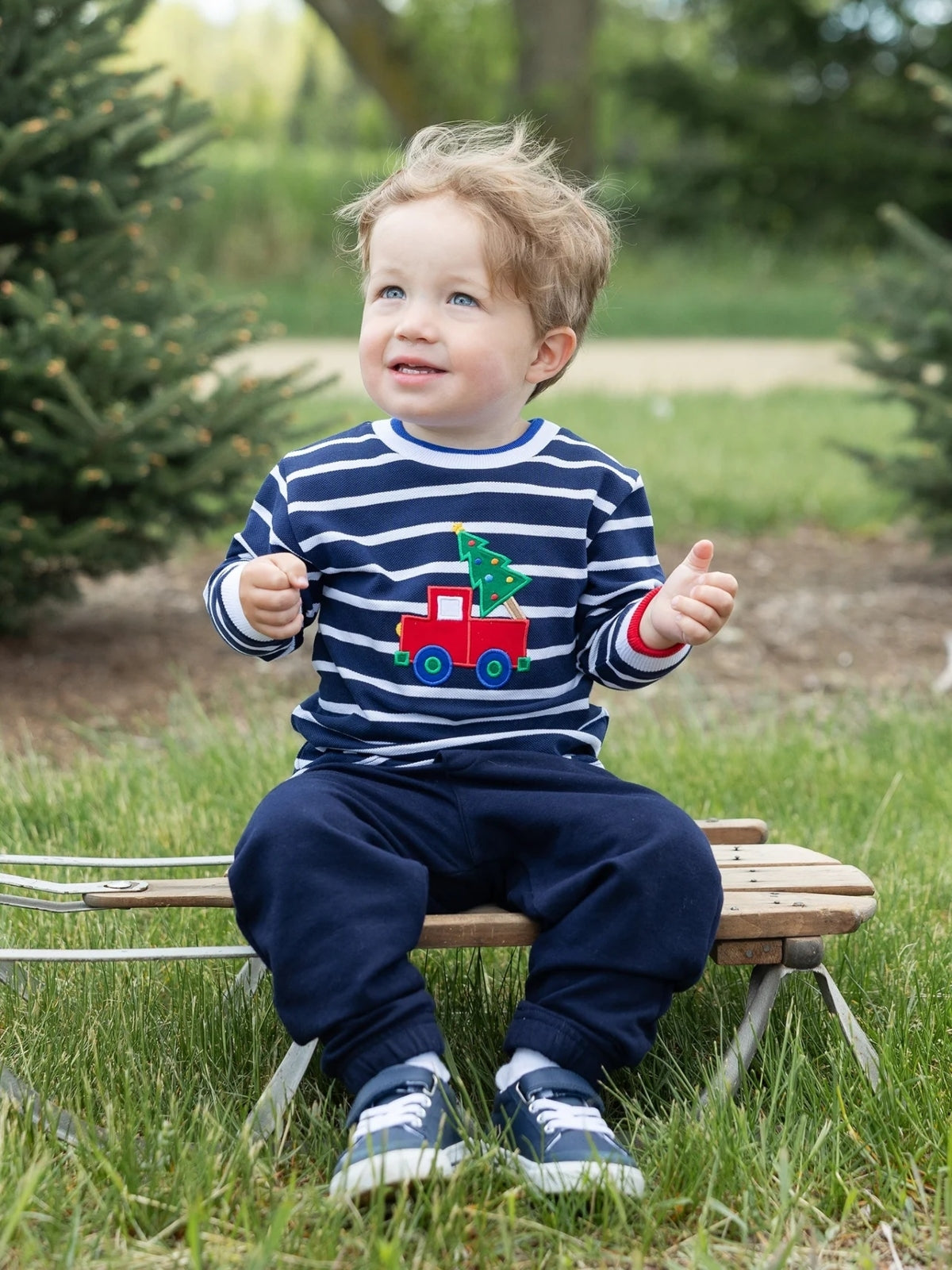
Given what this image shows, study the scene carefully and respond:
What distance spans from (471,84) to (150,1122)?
23.0 m

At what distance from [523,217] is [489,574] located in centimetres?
57

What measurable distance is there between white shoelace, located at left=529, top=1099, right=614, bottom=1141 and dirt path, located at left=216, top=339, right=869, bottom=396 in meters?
9.48

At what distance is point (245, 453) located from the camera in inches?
186

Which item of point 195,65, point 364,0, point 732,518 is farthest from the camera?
point 195,65

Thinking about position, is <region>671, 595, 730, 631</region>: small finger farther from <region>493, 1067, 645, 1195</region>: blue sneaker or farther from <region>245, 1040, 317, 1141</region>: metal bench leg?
<region>245, 1040, 317, 1141</region>: metal bench leg

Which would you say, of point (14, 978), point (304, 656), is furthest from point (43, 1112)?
point (304, 656)

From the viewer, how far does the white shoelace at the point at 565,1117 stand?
2072mm

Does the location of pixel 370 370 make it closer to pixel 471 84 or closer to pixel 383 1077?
pixel 383 1077

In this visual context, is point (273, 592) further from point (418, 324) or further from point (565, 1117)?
point (565, 1117)

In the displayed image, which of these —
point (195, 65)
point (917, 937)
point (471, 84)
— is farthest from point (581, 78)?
point (195, 65)

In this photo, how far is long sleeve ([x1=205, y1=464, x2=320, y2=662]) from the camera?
7.76ft

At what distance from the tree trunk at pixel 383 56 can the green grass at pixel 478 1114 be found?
1502 cm

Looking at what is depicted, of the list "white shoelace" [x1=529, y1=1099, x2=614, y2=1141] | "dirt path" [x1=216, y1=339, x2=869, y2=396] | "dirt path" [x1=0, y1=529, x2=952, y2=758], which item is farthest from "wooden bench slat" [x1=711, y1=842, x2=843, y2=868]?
"dirt path" [x1=216, y1=339, x2=869, y2=396]

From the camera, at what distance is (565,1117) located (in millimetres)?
2090
